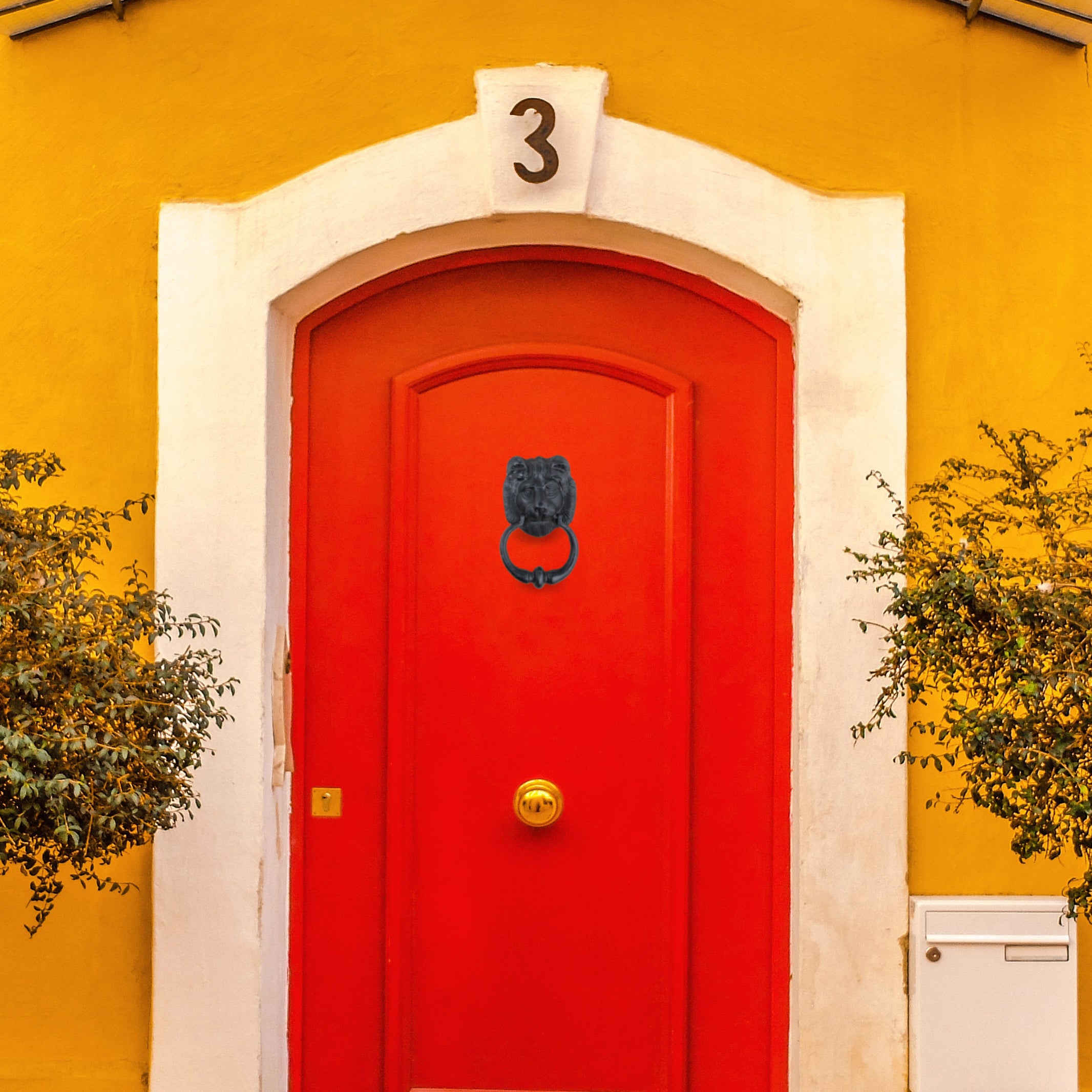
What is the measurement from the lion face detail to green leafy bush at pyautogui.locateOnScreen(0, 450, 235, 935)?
2.72ft

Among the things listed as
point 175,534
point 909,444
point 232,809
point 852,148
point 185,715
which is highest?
point 852,148

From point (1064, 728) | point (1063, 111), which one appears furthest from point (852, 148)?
point (1064, 728)

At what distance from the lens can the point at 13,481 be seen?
2.33 metres

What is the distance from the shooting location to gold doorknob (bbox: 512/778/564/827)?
9.71ft

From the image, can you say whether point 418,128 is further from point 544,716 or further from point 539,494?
point 544,716

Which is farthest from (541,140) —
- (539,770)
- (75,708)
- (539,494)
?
(75,708)

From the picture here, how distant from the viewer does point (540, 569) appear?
3.01 metres

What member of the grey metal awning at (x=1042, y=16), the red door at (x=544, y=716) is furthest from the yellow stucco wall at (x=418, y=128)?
the red door at (x=544, y=716)

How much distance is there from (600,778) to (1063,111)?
2002 mm

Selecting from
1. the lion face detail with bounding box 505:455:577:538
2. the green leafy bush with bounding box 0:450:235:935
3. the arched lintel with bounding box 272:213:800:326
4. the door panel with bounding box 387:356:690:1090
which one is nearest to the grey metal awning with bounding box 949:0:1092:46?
the arched lintel with bounding box 272:213:800:326

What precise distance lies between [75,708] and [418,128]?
160cm

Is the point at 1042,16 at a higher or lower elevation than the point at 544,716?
higher

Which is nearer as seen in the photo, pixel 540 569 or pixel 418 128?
pixel 418 128

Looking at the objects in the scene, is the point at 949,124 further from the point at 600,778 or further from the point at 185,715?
the point at 185,715
